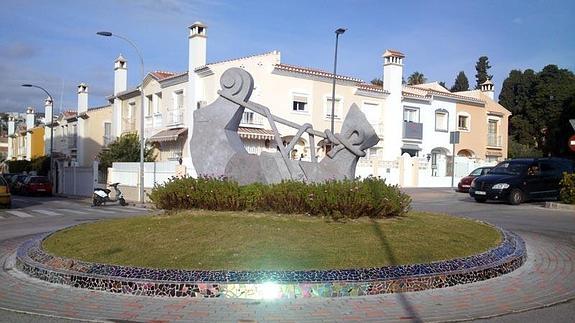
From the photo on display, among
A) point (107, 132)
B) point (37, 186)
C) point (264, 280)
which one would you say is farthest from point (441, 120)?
point (264, 280)

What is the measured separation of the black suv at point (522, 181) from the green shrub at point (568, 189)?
6.97 feet

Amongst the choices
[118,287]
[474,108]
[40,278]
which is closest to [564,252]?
[118,287]

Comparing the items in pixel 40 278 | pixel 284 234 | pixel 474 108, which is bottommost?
pixel 40 278

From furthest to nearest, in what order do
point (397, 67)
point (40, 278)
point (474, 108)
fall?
point (474, 108) < point (397, 67) < point (40, 278)

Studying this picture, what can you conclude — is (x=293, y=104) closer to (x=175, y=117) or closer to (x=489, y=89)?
(x=175, y=117)

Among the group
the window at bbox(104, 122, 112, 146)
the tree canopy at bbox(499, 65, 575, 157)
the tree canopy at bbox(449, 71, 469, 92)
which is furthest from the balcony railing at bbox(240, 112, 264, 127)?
the tree canopy at bbox(449, 71, 469, 92)

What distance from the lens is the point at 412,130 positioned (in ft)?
146

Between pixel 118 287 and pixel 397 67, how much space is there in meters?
38.9

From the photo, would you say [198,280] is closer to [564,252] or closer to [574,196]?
[564,252]

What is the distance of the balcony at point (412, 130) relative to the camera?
145ft

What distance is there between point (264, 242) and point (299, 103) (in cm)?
3013

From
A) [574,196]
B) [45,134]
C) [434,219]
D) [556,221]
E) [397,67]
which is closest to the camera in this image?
[434,219]

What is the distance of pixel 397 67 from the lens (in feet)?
143

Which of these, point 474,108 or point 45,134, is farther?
point 45,134
